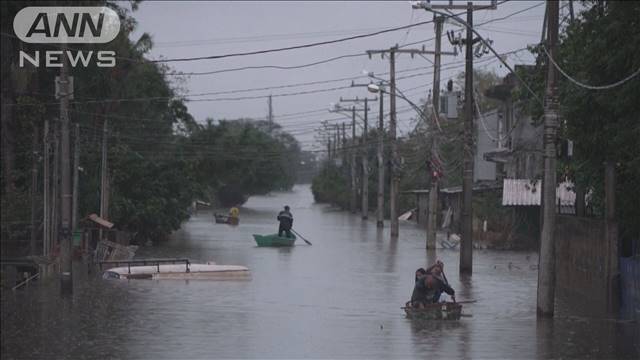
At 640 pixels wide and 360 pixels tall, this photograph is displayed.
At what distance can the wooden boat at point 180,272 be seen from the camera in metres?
29.9

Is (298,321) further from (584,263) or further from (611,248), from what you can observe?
(584,263)

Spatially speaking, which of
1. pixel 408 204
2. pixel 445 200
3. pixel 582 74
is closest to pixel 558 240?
pixel 582 74

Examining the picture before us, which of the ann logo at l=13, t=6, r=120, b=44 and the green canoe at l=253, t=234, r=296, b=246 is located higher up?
the ann logo at l=13, t=6, r=120, b=44

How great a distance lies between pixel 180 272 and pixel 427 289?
10.7m

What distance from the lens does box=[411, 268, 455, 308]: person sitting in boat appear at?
69.8 feet

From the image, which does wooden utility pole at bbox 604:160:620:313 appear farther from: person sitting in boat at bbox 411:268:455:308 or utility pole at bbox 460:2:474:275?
utility pole at bbox 460:2:474:275

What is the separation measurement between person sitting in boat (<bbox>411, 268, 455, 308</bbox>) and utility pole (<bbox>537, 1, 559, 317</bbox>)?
1935 mm

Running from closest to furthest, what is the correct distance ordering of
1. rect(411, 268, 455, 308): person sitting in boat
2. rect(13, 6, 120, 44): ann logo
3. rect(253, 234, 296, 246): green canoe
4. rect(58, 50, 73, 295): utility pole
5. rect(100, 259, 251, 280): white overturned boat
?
1. rect(411, 268, 455, 308): person sitting in boat
2. rect(58, 50, 73, 295): utility pole
3. rect(100, 259, 251, 280): white overturned boat
4. rect(13, 6, 120, 44): ann logo
5. rect(253, 234, 296, 246): green canoe

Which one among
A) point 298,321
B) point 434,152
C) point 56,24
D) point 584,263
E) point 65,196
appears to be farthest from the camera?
point 434,152

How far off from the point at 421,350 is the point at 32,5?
2353cm

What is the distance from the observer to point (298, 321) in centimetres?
2122

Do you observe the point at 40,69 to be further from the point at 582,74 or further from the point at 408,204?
the point at 408,204

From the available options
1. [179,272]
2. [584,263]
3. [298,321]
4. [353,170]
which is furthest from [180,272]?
[353,170]

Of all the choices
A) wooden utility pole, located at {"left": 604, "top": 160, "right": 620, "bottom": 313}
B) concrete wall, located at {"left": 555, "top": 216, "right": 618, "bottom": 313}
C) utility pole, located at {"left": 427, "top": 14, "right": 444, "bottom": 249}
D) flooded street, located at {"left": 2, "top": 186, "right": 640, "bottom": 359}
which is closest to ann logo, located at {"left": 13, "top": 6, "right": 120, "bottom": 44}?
flooded street, located at {"left": 2, "top": 186, "right": 640, "bottom": 359}
